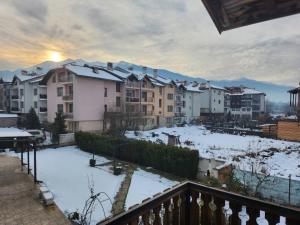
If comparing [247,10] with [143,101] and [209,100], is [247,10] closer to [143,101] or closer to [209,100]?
[143,101]

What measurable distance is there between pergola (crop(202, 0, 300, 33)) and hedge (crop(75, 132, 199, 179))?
518 inches

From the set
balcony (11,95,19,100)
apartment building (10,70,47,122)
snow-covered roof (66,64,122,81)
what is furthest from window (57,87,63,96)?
balcony (11,95,19,100)

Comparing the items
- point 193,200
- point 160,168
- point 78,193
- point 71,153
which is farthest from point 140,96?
point 193,200

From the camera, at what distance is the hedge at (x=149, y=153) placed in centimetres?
1525

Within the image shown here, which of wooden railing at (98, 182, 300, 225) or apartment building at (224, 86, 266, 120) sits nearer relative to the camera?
wooden railing at (98, 182, 300, 225)

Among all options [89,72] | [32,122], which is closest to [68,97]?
[89,72]

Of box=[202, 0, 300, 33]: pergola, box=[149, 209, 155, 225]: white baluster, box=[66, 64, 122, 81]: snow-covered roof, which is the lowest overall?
box=[149, 209, 155, 225]: white baluster

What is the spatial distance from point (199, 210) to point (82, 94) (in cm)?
2944

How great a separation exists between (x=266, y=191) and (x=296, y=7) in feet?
31.7

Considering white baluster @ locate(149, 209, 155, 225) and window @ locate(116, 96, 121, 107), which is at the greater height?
window @ locate(116, 96, 121, 107)

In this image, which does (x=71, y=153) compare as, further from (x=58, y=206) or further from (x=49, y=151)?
(x=58, y=206)

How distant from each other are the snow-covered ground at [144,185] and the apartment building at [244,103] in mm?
Result: 50167

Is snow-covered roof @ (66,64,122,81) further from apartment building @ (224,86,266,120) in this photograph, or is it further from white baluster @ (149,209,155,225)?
apartment building @ (224,86,266,120)

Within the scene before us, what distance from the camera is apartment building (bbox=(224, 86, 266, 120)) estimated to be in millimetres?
62719
